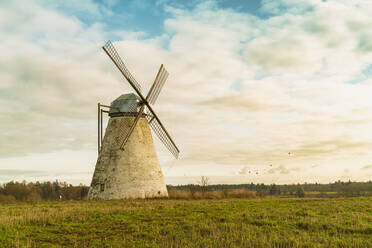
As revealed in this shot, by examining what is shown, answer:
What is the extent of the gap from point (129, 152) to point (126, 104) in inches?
179

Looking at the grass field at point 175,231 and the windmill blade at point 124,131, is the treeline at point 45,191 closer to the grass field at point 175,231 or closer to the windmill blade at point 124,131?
the windmill blade at point 124,131

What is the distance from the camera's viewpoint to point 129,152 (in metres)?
27.9

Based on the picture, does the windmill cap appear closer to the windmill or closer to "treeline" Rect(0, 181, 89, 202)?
the windmill

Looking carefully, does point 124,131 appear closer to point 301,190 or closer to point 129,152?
point 129,152

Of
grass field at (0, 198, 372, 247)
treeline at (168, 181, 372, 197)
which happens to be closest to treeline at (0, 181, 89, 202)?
treeline at (168, 181, 372, 197)

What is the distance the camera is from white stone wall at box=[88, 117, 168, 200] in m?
27.1

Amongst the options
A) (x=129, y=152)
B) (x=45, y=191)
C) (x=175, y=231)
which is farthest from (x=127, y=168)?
(x=45, y=191)

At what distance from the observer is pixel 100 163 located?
28.4m

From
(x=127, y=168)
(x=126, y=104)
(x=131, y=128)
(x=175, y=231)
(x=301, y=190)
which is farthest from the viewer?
(x=301, y=190)

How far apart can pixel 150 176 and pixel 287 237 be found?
18.5 m

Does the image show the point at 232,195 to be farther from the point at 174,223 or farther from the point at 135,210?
the point at 174,223

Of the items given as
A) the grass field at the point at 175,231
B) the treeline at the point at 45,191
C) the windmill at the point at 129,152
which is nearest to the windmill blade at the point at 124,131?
the windmill at the point at 129,152

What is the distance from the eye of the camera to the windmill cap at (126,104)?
95.5ft

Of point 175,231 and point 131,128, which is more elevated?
point 131,128
